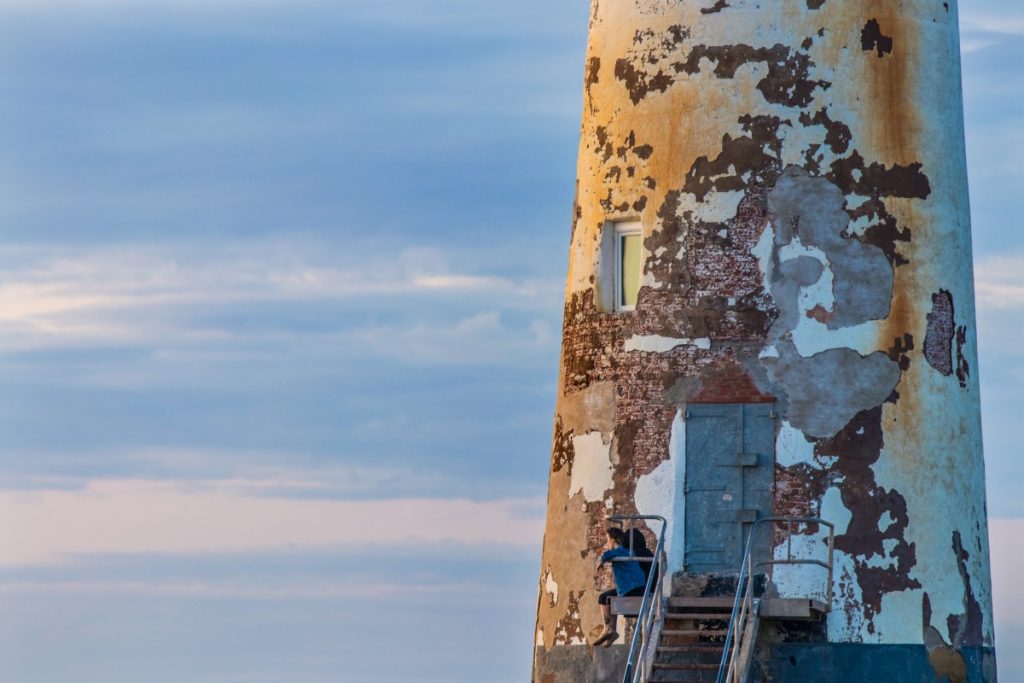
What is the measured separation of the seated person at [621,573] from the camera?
69.6ft

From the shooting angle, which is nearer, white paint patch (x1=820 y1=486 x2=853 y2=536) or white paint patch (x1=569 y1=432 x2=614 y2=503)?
white paint patch (x1=820 y1=486 x2=853 y2=536)

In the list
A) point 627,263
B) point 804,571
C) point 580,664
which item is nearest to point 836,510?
point 804,571

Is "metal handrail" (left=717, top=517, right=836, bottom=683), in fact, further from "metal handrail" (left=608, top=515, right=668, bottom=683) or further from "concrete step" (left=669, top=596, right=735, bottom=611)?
"metal handrail" (left=608, top=515, right=668, bottom=683)

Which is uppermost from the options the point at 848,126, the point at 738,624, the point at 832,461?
the point at 848,126

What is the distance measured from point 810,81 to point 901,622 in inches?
188

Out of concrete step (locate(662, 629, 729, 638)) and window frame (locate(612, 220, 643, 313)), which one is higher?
window frame (locate(612, 220, 643, 313))

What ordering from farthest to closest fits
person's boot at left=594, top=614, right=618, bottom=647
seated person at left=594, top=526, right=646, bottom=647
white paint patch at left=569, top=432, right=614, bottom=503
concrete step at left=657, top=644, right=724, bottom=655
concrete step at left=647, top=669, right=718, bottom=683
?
1. white paint patch at left=569, top=432, right=614, bottom=503
2. person's boot at left=594, top=614, right=618, bottom=647
3. seated person at left=594, top=526, right=646, bottom=647
4. concrete step at left=657, top=644, right=724, bottom=655
5. concrete step at left=647, top=669, right=718, bottom=683

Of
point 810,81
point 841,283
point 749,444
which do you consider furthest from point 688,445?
point 810,81

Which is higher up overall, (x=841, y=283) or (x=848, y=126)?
(x=848, y=126)

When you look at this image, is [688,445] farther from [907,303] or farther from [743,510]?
[907,303]

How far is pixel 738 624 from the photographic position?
A: 65.9 ft

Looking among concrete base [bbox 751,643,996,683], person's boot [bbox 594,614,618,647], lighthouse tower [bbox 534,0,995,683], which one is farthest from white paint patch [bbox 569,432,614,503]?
concrete base [bbox 751,643,996,683]

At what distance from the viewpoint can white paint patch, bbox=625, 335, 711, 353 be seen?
21.6 metres

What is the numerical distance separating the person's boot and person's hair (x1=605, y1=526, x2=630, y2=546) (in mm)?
657
